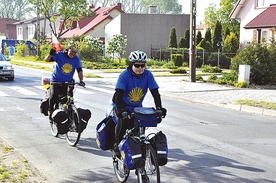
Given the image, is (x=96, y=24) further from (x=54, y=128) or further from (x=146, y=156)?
(x=146, y=156)

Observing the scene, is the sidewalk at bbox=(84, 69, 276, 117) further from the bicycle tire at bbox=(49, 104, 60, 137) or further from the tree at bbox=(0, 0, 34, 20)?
the tree at bbox=(0, 0, 34, 20)

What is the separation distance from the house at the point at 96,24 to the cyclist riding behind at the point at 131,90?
162 ft

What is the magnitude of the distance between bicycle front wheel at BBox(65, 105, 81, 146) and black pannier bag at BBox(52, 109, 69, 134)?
82mm

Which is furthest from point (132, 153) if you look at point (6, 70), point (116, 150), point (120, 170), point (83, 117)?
point (6, 70)

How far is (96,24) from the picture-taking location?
55.9 metres

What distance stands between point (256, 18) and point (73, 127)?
2838cm

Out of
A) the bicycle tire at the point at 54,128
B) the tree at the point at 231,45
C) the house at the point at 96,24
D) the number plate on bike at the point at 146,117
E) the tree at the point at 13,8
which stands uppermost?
the tree at the point at 13,8

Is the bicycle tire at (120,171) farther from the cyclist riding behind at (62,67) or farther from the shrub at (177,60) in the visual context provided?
the shrub at (177,60)

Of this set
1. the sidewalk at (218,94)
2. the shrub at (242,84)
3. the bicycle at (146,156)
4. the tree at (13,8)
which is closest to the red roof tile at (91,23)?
the sidewalk at (218,94)

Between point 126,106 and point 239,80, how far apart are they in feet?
48.0

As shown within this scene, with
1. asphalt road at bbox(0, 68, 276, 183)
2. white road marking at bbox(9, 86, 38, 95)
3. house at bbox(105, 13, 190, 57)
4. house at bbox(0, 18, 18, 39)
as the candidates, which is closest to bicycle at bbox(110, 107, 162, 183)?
asphalt road at bbox(0, 68, 276, 183)

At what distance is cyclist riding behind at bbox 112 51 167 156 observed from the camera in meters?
5.24

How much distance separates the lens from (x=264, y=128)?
1002 centimetres

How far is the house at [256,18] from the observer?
104 ft
